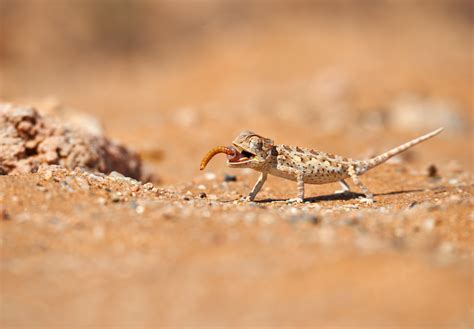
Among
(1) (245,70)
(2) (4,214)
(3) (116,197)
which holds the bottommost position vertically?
(2) (4,214)

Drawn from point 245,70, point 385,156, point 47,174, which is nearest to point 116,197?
point 47,174

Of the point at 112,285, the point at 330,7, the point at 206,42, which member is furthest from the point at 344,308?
the point at 330,7

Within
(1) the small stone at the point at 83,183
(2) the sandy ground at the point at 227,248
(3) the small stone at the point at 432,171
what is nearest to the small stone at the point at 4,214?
(2) the sandy ground at the point at 227,248

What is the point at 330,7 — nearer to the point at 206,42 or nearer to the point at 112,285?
the point at 206,42

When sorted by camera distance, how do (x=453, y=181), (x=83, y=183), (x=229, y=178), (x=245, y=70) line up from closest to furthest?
(x=83, y=183) < (x=229, y=178) < (x=453, y=181) < (x=245, y=70)

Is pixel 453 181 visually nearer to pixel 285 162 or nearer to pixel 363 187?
pixel 363 187

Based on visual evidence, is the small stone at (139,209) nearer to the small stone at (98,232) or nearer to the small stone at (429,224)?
the small stone at (98,232)

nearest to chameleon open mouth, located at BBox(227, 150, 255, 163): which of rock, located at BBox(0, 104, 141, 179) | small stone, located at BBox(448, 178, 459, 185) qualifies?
rock, located at BBox(0, 104, 141, 179)
